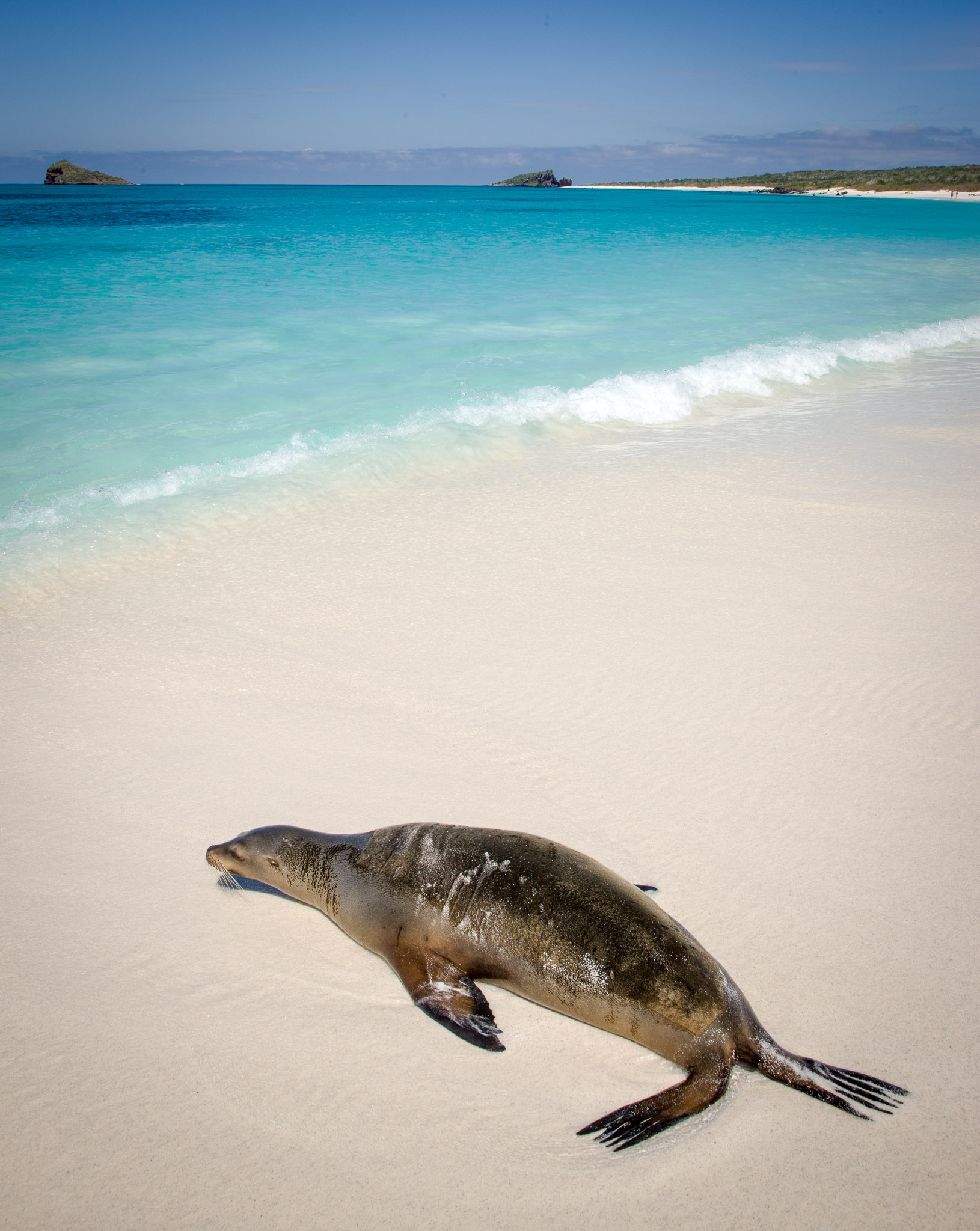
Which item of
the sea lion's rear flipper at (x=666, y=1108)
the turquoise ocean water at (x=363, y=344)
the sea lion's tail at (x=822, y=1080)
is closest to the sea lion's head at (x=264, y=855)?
the sea lion's rear flipper at (x=666, y=1108)

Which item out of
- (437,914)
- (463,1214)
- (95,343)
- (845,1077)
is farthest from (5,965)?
(95,343)

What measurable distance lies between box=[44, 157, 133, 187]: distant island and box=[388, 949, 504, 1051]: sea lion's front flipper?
180m

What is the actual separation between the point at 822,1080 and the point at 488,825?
1605 millimetres

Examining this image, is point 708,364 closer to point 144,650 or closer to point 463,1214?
point 144,650

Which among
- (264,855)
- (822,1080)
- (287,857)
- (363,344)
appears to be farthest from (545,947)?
(363,344)

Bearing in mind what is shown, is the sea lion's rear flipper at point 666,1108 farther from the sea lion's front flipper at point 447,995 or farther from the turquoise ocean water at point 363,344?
the turquoise ocean water at point 363,344

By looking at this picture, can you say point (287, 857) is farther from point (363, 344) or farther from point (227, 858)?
point (363, 344)

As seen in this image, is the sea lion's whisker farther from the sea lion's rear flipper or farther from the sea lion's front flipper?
the sea lion's rear flipper

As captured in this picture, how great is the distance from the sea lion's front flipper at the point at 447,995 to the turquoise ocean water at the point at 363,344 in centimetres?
500

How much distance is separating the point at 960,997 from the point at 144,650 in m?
4.64

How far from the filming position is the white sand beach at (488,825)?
Answer: 226 centimetres

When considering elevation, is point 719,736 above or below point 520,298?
below

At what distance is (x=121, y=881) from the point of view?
3.26 meters

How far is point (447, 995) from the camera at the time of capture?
Result: 262cm
